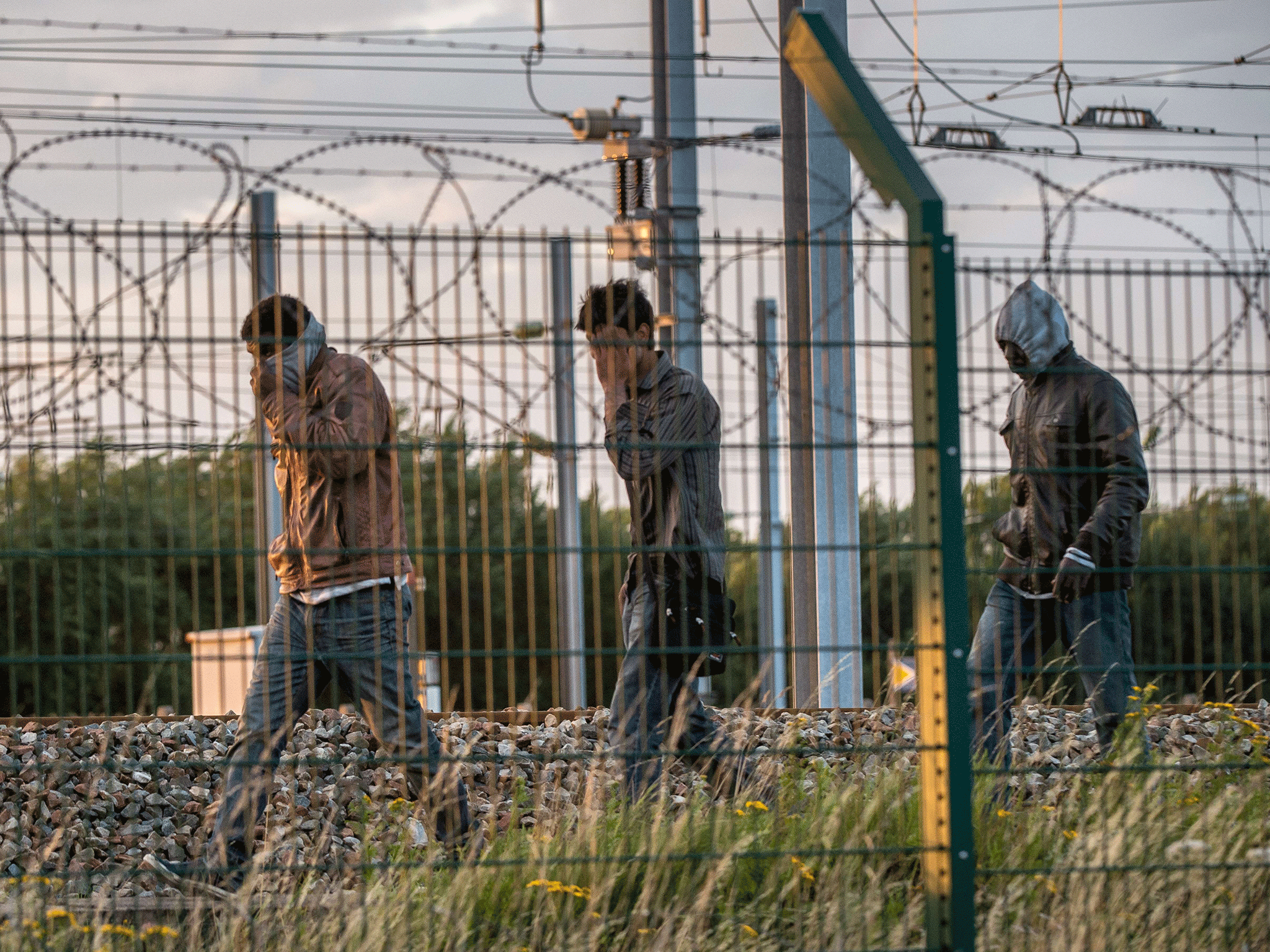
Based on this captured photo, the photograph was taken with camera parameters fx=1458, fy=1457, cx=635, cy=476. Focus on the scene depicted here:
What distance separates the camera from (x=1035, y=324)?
535cm

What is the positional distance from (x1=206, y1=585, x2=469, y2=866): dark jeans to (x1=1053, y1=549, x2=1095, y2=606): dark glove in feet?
7.21

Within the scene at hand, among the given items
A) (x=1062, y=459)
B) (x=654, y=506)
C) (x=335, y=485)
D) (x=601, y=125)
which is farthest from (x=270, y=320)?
(x=601, y=125)

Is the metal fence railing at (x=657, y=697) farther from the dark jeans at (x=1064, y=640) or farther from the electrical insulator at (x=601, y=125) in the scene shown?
the electrical insulator at (x=601, y=125)

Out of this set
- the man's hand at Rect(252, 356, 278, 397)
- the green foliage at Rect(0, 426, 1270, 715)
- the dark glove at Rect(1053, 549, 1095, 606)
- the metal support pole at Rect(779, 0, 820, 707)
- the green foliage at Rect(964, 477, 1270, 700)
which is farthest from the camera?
the green foliage at Rect(0, 426, 1270, 715)

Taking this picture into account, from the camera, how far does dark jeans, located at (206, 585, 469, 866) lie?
184 inches

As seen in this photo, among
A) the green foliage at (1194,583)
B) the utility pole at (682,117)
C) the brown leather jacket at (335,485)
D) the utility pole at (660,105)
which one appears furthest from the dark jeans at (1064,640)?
the utility pole at (660,105)

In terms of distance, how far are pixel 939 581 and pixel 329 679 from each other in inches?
94.8

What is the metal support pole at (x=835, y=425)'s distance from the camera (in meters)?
8.14

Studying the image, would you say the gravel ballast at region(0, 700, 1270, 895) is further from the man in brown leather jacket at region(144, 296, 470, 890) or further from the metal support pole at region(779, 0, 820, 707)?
the metal support pole at region(779, 0, 820, 707)

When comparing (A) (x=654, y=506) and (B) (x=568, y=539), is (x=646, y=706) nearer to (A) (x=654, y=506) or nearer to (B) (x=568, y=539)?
(A) (x=654, y=506)

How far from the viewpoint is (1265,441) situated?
14.3 feet

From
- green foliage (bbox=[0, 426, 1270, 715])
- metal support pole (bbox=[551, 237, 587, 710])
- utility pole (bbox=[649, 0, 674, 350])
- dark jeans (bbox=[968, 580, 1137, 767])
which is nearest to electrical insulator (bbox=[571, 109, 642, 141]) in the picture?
utility pole (bbox=[649, 0, 674, 350])

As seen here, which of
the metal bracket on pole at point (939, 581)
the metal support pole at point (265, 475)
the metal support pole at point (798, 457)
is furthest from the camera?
the metal support pole at point (798, 457)

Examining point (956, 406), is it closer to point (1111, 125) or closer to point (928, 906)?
point (928, 906)
